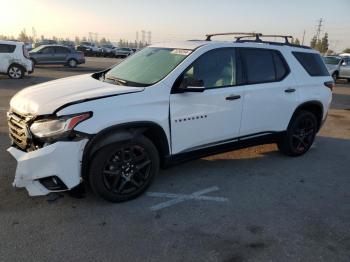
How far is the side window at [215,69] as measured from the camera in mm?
4496

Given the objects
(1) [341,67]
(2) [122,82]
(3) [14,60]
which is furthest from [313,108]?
(1) [341,67]

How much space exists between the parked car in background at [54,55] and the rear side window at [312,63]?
21.0m

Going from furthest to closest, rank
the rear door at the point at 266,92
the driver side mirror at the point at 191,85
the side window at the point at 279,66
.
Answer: the side window at the point at 279,66 < the rear door at the point at 266,92 < the driver side mirror at the point at 191,85

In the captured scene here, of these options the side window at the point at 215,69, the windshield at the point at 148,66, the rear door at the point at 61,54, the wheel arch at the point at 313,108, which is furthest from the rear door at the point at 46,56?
the side window at the point at 215,69

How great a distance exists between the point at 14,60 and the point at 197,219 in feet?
48.5

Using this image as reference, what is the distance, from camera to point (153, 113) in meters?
4.06

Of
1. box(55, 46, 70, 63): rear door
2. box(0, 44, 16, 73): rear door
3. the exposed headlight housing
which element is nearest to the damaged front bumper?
the exposed headlight housing

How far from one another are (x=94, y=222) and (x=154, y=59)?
228 centimetres

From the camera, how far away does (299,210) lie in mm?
4152

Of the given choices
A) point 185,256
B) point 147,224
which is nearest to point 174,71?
point 147,224

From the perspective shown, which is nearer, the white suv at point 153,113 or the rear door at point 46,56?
the white suv at point 153,113

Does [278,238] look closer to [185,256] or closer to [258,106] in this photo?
[185,256]

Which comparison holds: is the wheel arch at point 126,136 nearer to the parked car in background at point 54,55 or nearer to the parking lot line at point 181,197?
the parking lot line at point 181,197

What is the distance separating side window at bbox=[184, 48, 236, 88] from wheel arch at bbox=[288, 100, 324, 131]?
1537 millimetres
